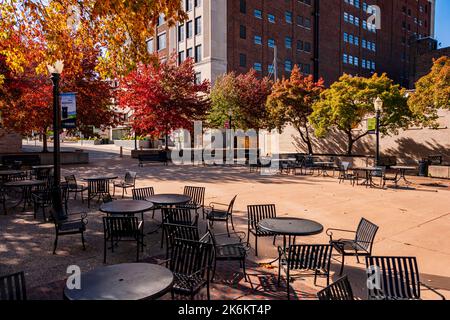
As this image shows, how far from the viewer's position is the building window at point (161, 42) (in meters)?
50.2

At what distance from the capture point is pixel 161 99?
2695cm

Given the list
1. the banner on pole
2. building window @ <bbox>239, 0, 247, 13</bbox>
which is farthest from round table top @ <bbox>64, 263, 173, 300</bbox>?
building window @ <bbox>239, 0, 247, 13</bbox>

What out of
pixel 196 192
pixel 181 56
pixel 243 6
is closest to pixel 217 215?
pixel 196 192

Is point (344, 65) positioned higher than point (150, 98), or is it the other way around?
point (344, 65)

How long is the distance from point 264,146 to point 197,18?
19939mm

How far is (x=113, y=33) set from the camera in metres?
9.84

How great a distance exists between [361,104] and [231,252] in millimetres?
19673

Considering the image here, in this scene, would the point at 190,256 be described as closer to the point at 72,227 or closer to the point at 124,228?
the point at 124,228

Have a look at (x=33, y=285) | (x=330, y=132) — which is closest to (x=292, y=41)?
(x=330, y=132)

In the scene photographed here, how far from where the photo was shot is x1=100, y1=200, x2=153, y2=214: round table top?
24.6ft

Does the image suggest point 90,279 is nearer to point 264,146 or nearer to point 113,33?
point 113,33

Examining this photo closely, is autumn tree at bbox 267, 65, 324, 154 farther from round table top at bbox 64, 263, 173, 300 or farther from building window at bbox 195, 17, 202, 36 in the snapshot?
round table top at bbox 64, 263, 173, 300

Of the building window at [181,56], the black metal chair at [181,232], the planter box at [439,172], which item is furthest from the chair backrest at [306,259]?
the building window at [181,56]
